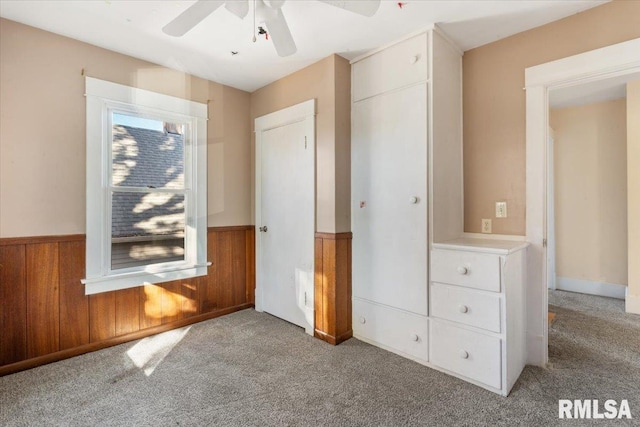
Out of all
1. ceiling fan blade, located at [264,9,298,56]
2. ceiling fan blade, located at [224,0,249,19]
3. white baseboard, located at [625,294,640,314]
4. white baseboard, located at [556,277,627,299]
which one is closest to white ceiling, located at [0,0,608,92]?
ceiling fan blade, located at [264,9,298,56]

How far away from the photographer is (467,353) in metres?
1.95

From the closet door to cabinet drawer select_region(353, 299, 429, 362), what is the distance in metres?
0.07

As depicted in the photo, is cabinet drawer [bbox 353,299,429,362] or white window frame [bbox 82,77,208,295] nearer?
cabinet drawer [bbox 353,299,429,362]

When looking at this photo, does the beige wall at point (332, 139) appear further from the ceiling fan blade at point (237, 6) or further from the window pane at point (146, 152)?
the window pane at point (146, 152)

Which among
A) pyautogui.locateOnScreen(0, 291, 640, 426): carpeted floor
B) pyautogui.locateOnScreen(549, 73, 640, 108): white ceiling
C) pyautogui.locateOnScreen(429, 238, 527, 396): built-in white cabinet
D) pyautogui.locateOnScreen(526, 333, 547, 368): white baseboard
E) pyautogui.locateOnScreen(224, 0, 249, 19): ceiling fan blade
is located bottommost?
pyautogui.locateOnScreen(0, 291, 640, 426): carpeted floor

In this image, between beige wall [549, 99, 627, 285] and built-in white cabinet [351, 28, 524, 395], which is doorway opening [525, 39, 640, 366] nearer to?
built-in white cabinet [351, 28, 524, 395]

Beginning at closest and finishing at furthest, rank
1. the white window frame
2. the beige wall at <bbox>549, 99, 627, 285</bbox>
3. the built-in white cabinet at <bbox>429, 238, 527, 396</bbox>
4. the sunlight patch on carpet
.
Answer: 1. the built-in white cabinet at <bbox>429, 238, 527, 396</bbox>
2. the sunlight patch on carpet
3. the white window frame
4. the beige wall at <bbox>549, 99, 627, 285</bbox>

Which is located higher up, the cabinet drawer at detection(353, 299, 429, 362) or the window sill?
the window sill

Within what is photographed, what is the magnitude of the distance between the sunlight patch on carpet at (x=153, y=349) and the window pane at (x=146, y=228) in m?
0.65

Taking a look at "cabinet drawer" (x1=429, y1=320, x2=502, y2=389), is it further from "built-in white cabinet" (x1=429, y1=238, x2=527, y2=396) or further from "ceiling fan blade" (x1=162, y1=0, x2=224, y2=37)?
"ceiling fan blade" (x1=162, y1=0, x2=224, y2=37)

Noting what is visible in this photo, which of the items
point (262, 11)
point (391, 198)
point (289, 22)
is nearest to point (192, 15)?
point (262, 11)

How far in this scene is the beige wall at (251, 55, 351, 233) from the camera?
2555mm

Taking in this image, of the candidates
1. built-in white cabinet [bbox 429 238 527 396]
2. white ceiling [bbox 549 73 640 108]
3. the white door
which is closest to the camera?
built-in white cabinet [bbox 429 238 527 396]

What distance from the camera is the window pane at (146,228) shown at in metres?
2.58
